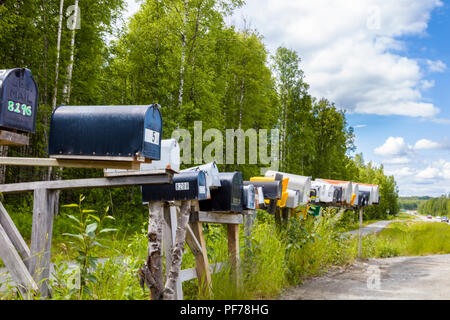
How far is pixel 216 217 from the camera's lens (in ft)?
14.6

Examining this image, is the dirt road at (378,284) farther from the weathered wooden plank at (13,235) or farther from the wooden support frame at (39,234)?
the weathered wooden plank at (13,235)

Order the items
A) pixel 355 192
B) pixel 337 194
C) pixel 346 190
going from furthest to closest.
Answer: pixel 355 192, pixel 346 190, pixel 337 194

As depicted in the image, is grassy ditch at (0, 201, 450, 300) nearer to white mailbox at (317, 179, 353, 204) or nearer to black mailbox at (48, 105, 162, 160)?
black mailbox at (48, 105, 162, 160)

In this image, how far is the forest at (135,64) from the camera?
990 cm

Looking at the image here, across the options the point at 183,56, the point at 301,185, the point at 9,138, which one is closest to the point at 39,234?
the point at 9,138

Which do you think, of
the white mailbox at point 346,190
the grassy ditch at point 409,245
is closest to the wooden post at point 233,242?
the white mailbox at point 346,190

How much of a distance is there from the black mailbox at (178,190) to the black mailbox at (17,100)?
3.54 feet

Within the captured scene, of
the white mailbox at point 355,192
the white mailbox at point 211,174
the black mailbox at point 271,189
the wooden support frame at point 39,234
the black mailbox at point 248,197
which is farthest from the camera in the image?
the white mailbox at point 355,192

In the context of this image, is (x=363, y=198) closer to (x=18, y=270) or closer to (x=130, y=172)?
(x=130, y=172)

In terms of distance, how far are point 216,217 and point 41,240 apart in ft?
5.98

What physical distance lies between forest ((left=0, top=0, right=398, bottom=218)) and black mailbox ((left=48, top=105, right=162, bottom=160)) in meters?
6.88

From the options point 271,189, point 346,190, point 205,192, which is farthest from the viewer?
point 346,190

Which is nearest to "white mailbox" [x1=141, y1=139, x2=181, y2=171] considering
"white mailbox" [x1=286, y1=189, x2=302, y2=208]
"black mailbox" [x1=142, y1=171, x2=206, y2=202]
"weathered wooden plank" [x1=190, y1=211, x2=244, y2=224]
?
"black mailbox" [x1=142, y1=171, x2=206, y2=202]

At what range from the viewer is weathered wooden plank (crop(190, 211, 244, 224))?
4.16m
